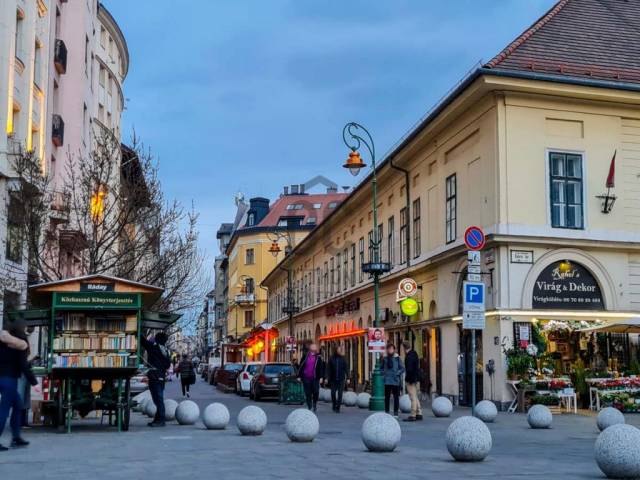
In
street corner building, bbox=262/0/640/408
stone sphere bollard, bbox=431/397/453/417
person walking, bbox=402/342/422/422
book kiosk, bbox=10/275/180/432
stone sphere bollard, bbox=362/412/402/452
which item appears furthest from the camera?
street corner building, bbox=262/0/640/408

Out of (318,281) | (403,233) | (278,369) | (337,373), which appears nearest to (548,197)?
(337,373)

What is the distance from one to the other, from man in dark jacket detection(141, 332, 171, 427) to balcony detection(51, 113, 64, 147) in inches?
891

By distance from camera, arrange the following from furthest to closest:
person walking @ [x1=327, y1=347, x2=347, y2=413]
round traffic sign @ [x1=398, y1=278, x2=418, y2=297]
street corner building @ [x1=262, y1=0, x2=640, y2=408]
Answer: round traffic sign @ [x1=398, y1=278, x2=418, y2=297] < street corner building @ [x1=262, y1=0, x2=640, y2=408] < person walking @ [x1=327, y1=347, x2=347, y2=413]

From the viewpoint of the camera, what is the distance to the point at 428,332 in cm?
3353

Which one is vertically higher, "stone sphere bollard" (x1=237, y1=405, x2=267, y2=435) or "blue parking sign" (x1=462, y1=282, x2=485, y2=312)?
"blue parking sign" (x1=462, y1=282, x2=485, y2=312)

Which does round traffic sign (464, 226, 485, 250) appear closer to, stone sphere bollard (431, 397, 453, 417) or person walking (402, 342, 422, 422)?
person walking (402, 342, 422, 422)

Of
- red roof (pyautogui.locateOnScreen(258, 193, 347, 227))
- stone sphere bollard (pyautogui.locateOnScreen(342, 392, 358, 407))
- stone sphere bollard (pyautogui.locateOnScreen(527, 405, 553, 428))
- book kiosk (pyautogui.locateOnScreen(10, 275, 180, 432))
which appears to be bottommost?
stone sphere bollard (pyautogui.locateOnScreen(342, 392, 358, 407))

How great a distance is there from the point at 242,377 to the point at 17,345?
2832cm

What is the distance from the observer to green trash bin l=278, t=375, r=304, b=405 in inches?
1267

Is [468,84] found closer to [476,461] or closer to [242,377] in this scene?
[476,461]

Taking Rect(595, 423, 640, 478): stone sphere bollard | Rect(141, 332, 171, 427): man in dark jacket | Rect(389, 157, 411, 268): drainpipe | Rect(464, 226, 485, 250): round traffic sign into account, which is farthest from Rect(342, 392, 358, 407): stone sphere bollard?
Rect(595, 423, 640, 478): stone sphere bollard

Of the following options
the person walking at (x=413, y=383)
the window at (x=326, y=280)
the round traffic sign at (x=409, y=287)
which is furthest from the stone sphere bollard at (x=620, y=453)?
the window at (x=326, y=280)

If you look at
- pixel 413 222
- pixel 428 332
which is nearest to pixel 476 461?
pixel 428 332

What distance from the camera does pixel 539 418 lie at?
19.1 meters
